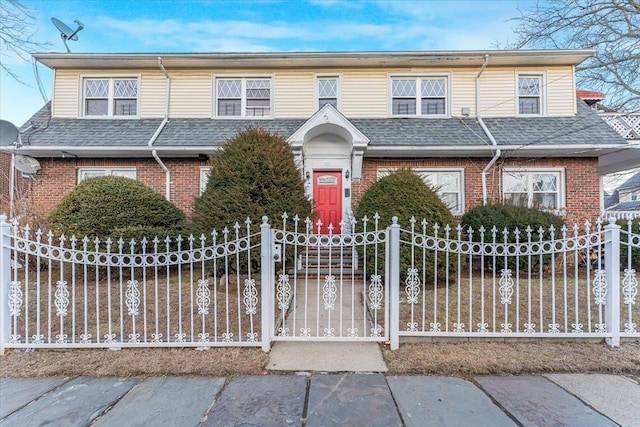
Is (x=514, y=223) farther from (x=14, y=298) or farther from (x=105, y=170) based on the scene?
(x=105, y=170)

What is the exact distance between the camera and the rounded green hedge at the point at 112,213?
702 centimetres

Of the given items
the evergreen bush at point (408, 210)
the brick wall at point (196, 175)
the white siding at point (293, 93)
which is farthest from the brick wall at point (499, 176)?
the evergreen bush at point (408, 210)

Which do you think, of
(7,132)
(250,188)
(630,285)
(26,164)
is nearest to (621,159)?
(630,285)

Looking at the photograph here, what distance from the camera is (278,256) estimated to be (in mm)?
4273

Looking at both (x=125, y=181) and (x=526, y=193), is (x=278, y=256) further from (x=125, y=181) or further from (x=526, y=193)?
(x=526, y=193)

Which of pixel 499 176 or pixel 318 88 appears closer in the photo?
pixel 499 176

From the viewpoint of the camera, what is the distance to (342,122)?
8633mm

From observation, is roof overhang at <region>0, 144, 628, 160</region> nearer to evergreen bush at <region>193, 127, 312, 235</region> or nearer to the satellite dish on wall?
the satellite dish on wall

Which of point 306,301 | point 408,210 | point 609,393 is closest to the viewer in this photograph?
point 609,393

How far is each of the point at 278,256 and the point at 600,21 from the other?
15710mm

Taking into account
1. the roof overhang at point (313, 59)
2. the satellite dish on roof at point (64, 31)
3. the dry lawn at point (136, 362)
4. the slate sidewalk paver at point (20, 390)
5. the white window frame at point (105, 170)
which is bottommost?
the slate sidewalk paver at point (20, 390)

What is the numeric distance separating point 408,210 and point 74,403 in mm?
5454

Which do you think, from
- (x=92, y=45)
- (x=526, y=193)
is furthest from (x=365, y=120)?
(x=92, y=45)

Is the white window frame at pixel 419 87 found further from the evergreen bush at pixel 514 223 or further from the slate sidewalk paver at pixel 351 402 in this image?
the slate sidewalk paver at pixel 351 402
